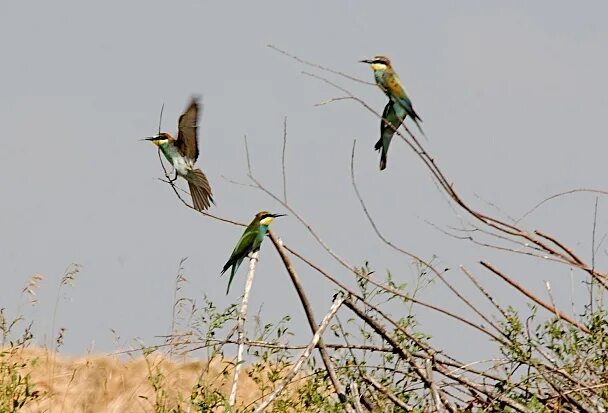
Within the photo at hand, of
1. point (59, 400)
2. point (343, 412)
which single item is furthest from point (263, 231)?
point (59, 400)

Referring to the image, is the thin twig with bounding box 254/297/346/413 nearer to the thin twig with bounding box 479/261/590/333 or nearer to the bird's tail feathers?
the thin twig with bounding box 479/261/590/333

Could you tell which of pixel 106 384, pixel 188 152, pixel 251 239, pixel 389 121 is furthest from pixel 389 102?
pixel 106 384

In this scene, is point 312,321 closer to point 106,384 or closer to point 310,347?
point 310,347

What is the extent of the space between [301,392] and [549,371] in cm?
85

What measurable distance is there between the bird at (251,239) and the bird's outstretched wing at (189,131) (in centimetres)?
96

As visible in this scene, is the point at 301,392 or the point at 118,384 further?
the point at 118,384

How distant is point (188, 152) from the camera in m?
5.32

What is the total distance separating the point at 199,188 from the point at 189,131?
32 cm

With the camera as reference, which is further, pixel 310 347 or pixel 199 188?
pixel 199 188

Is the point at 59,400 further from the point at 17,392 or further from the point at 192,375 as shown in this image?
the point at 17,392

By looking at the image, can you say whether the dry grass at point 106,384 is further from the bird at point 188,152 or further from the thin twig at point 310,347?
the thin twig at point 310,347

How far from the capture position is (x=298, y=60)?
3.71m

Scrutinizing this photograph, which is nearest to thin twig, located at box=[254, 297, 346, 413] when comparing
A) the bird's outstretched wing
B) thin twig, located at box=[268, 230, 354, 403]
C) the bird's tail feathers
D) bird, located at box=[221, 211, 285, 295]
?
thin twig, located at box=[268, 230, 354, 403]

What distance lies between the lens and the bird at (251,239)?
4.09 m
